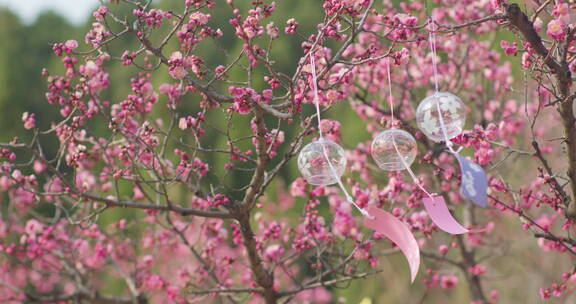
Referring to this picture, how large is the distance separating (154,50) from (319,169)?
932 millimetres

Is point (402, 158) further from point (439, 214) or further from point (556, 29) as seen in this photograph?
point (556, 29)

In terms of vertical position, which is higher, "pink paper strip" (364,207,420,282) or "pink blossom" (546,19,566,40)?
"pink blossom" (546,19,566,40)

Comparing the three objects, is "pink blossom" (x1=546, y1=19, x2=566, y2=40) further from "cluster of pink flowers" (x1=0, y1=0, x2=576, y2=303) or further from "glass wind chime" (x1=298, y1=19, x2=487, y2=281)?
"glass wind chime" (x1=298, y1=19, x2=487, y2=281)

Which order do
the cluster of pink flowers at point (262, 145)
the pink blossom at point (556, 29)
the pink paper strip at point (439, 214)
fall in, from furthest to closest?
the cluster of pink flowers at point (262, 145)
the pink blossom at point (556, 29)
the pink paper strip at point (439, 214)

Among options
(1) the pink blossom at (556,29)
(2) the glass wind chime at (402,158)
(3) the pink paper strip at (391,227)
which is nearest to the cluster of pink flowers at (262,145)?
(1) the pink blossom at (556,29)

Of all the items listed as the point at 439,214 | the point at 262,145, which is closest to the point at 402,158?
the point at 439,214

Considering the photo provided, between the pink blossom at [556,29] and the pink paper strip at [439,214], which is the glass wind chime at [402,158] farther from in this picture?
the pink blossom at [556,29]

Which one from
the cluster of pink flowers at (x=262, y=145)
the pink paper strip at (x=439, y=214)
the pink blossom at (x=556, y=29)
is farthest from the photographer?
the cluster of pink flowers at (x=262, y=145)

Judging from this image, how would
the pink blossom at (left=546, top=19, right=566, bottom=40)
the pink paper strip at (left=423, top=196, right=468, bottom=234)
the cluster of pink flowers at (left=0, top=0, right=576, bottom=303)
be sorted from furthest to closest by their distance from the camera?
the cluster of pink flowers at (left=0, top=0, right=576, bottom=303)
the pink blossom at (left=546, top=19, right=566, bottom=40)
the pink paper strip at (left=423, top=196, right=468, bottom=234)

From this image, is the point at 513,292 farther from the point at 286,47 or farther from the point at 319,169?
the point at 286,47

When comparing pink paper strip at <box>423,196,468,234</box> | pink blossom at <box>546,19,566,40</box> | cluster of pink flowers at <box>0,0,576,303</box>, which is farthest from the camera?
cluster of pink flowers at <box>0,0,576,303</box>

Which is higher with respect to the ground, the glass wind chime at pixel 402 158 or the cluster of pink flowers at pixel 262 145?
the cluster of pink flowers at pixel 262 145

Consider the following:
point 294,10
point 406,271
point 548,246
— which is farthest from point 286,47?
→ point 548,246

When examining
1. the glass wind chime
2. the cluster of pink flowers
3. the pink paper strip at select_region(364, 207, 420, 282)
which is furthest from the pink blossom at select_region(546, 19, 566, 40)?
the pink paper strip at select_region(364, 207, 420, 282)
